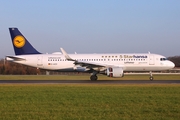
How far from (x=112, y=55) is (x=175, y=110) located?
25343 millimetres

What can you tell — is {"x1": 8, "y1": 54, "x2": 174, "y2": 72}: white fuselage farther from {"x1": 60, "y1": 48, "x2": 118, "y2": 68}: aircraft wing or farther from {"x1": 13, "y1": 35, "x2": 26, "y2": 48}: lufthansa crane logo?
{"x1": 13, "y1": 35, "x2": 26, "y2": 48}: lufthansa crane logo

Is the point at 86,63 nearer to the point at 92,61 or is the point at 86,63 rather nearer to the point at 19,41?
the point at 92,61

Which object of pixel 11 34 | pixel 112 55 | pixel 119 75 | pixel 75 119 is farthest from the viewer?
pixel 11 34

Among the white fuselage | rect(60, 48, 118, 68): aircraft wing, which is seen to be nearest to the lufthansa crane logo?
the white fuselage

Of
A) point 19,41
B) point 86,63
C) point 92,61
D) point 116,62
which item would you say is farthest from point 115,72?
point 19,41

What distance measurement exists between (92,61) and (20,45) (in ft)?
31.8

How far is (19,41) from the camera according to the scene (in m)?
40.2

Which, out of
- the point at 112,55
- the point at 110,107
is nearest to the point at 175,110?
the point at 110,107

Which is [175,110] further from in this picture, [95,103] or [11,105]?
[11,105]

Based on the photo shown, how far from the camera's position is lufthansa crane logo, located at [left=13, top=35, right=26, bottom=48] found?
4000 centimetres

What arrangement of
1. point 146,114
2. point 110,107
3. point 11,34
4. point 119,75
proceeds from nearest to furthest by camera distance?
point 146,114 < point 110,107 < point 119,75 < point 11,34

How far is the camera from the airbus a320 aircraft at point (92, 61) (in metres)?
35.2

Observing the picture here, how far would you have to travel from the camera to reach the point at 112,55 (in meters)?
37.1


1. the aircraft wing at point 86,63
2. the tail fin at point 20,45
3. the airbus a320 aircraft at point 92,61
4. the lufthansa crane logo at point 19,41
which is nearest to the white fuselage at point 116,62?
the airbus a320 aircraft at point 92,61
